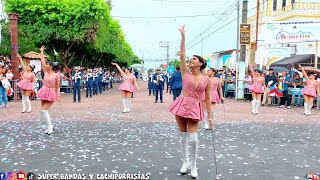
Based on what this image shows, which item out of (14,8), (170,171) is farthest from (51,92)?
(14,8)

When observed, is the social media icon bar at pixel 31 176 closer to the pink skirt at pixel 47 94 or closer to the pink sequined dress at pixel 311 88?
the pink skirt at pixel 47 94

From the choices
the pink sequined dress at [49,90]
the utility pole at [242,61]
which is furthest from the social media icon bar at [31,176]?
the utility pole at [242,61]

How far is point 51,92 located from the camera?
902 cm

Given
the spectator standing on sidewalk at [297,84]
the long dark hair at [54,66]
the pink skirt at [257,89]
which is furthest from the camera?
the spectator standing on sidewalk at [297,84]

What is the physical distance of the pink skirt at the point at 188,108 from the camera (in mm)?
5496

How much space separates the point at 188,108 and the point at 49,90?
4.81 m

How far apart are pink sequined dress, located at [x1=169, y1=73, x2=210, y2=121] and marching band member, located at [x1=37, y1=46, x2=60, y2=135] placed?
446 cm

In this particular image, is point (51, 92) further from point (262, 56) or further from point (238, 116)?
point (262, 56)

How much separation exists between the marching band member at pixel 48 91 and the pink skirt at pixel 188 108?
446cm

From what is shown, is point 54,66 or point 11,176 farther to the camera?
point 54,66

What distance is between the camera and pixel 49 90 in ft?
29.6

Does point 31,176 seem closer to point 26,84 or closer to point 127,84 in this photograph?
point 26,84

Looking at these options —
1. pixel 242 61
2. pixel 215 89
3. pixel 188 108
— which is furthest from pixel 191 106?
pixel 242 61

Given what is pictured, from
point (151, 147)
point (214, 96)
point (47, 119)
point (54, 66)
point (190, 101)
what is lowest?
point (151, 147)
